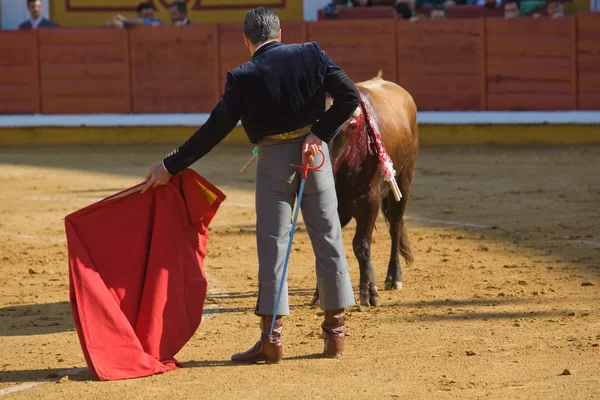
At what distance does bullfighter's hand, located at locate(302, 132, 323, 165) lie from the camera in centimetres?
378

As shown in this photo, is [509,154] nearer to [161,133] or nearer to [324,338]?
[161,133]

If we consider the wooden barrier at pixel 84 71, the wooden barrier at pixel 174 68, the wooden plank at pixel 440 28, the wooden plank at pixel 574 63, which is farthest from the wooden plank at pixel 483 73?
the wooden barrier at pixel 84 71

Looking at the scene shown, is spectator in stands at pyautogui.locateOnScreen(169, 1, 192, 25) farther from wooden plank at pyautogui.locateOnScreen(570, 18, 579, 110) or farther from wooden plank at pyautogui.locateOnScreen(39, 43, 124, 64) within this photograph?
wooden plank at pyautogui.locateOnScreen(570, 18, 579, 110)

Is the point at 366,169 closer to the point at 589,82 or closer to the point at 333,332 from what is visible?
the point at 333,332

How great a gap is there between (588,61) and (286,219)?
8574 millimetres

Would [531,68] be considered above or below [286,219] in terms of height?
below

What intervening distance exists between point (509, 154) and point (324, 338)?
7.39m

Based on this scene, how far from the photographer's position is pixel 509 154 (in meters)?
11.0

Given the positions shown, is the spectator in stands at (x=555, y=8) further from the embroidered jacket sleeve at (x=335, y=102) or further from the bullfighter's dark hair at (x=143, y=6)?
the embroidered jacket sleeve at (x=335, y=102)

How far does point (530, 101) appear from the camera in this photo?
39.1ft

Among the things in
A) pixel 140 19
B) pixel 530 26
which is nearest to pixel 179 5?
pixel 140 19

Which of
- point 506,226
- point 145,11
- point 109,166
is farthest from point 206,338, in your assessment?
point 145,11

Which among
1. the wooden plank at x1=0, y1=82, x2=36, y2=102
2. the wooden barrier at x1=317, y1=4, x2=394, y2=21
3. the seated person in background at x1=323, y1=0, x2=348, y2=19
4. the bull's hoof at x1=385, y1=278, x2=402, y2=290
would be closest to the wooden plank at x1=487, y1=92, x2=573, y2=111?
the wooden barrier at x1=317, y1=4, x2=394, y2=21

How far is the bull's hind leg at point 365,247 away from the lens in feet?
16.1
